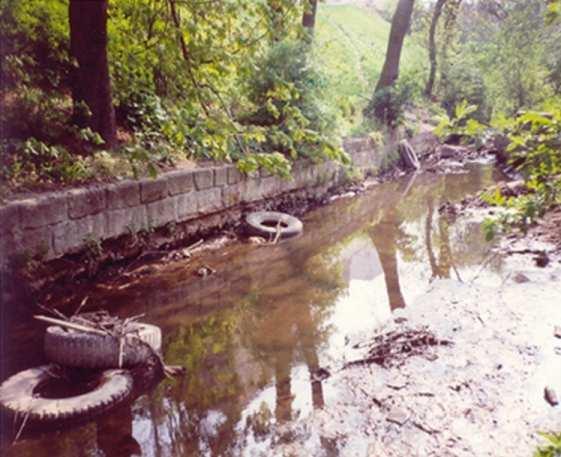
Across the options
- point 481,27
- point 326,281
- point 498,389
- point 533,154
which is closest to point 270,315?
point 326,281

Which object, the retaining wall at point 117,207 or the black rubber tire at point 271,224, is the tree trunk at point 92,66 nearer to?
the retaining wall at point 117,207

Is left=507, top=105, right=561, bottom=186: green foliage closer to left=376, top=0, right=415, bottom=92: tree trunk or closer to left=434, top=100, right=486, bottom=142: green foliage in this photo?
left=434, top=100, right=486, bottom=142: green foliage

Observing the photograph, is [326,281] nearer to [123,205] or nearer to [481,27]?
[123,205]

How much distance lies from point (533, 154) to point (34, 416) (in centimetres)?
357

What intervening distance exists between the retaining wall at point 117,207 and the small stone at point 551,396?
10.3ft

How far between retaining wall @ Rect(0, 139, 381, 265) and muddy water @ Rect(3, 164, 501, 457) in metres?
0.72

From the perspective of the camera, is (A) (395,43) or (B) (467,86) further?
(B) (467,86)

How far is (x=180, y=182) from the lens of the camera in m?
7.34

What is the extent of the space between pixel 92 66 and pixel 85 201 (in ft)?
5.98

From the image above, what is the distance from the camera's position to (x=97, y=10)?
19.2 feet

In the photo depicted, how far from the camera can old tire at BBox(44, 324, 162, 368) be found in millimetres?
3959

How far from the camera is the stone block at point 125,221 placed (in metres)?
6.32

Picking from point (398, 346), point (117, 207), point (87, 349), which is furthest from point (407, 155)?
point (87, 349)

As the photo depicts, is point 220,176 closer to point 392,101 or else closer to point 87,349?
point 87,349
